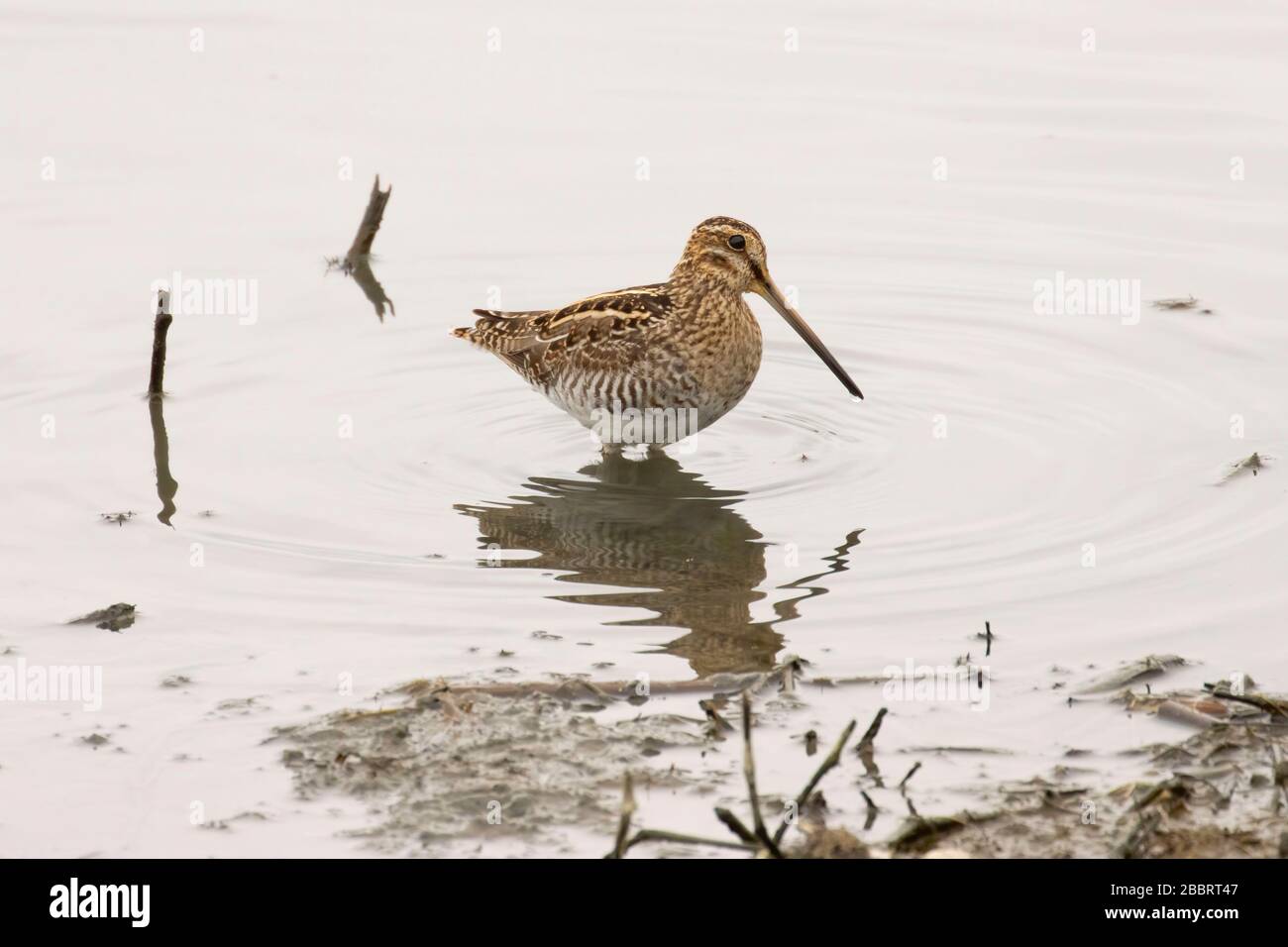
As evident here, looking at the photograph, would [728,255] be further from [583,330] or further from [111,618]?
[111,618]

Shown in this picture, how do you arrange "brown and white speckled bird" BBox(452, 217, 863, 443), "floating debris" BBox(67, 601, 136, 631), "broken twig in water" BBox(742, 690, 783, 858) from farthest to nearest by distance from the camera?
1. "brown and white speckled bird" BBox(452, 217, 863, 443)
2. "floating debris" BBox(67, 601, 136, 631)
3. "broken twig in water" BBox(742, 690, 783, 858)

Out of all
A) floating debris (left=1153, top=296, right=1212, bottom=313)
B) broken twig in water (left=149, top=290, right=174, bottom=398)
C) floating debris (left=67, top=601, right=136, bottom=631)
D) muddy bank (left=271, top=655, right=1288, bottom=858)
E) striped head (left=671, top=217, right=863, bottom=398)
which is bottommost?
muddy bank (left=271, top=655, right=1288, bottom=858)

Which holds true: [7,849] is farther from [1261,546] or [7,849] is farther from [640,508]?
[1261,546]

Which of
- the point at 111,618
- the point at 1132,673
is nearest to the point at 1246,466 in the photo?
the point at 1132,673

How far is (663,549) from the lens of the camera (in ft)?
30.3

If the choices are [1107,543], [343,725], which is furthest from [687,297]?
[343,725]

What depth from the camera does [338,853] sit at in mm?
5984

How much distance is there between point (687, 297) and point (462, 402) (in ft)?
5.62

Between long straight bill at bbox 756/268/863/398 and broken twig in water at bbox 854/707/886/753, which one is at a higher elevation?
long straight bill at bbox 756/268/863/398

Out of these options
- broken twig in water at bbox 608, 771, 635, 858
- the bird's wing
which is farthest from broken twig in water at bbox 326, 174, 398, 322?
broken twig in water at bbox 608, 771, 635, 858

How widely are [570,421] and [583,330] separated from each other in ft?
2.94

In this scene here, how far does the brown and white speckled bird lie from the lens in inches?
414

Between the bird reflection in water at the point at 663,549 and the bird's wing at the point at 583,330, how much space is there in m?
0.67

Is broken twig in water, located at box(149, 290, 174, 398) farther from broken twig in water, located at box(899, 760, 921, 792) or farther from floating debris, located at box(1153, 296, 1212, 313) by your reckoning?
floating debris, located at box(1153, 296, 1212, 313)
